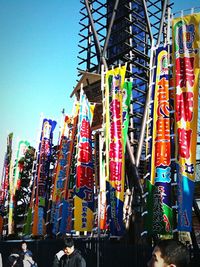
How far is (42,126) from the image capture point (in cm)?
1952

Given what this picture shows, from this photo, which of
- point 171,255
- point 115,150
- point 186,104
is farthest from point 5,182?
point 171,255

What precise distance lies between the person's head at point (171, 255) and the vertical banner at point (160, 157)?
6.64 metres

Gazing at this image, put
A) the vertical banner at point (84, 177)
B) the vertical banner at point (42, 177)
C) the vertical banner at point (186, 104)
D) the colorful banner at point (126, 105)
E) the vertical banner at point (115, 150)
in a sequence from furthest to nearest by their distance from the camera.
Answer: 1. the vertical banner at point (42, 177)
2. the vertical banner at point (84, 177)
3. the colorful banner at point (126, 105)
4. the vertical banner at point (115, 150)
5. the vertical banner at point (186, 104)

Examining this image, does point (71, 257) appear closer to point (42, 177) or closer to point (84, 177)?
point (84, 177)

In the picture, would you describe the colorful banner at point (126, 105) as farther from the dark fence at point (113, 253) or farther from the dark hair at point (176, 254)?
the dark hair at point (176, 254)

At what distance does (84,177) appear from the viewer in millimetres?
13758

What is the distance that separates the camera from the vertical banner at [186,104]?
841cm

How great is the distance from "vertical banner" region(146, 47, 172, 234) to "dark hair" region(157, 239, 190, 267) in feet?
21.9

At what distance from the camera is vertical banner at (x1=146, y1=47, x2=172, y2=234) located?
888cm

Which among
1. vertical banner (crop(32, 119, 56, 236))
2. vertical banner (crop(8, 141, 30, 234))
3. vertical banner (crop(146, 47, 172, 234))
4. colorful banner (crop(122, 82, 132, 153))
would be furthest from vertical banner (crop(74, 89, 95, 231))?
vertical banner (crop(8, 141, 30, 234))

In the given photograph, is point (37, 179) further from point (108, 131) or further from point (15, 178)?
point (108, 131)

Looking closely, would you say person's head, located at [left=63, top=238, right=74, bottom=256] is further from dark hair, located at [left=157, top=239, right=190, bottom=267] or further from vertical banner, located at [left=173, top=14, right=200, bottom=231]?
dark hair, located at [left=157, top=239, right=190, bottom=267]

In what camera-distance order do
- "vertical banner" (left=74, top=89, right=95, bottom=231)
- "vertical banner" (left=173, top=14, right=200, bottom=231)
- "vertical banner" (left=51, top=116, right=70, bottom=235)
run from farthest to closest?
"vertical banner" (left=51, top=116, right=70, bottom=235) < "vertical banner" (left=74, top=89, right=95, bottom=231) < "vertical banner" (left=173, top=14, right=200, bottom=231)

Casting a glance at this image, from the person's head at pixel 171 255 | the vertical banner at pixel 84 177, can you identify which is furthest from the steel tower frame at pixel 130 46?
the person's head at pixel 171 255
